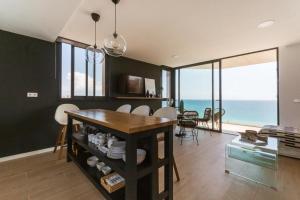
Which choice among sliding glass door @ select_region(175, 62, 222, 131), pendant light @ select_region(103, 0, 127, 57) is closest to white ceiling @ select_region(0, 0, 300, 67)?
pendant light @ select_region(103, 0, 127, 57)

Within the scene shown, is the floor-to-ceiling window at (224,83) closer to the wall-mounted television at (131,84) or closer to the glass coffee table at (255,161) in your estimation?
the wall-mounted television at (131,84)

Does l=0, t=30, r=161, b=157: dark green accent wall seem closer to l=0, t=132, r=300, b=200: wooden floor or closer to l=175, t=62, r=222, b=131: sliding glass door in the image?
l=0, t=132, r=300, b=200: wooden floor

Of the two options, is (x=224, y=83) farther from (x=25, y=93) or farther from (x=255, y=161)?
(x=25, y=93)

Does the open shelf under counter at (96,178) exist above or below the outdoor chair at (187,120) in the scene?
below

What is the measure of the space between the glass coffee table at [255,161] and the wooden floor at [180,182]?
5.0 inches

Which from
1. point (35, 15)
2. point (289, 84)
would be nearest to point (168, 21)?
point (35, 15)

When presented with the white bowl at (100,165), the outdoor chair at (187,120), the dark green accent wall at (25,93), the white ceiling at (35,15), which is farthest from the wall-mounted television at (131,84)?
the white bowl at (100,165)

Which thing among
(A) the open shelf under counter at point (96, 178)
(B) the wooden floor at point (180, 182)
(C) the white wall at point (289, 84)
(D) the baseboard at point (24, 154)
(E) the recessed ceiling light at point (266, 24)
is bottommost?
(B) the wooden floor at point (180, 182)

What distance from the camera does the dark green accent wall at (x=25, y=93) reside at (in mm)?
2541

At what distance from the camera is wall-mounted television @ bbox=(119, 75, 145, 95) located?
421 cm

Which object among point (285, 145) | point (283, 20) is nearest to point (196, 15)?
point (283, 20)

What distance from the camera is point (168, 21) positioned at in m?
2.41

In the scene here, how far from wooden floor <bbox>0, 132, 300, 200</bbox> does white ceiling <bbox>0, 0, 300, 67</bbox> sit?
7.46 ft

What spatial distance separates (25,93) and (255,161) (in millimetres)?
4034
